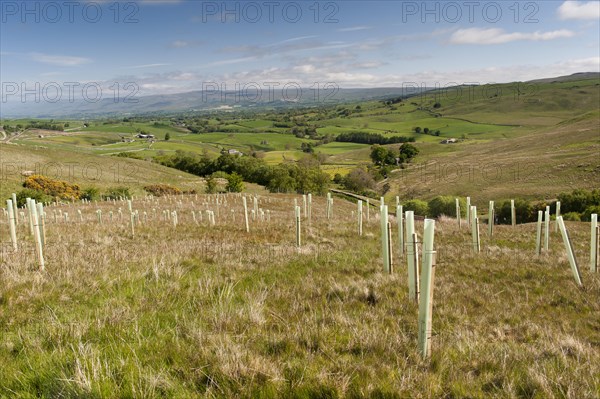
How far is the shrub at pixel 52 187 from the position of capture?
54031 millimetres

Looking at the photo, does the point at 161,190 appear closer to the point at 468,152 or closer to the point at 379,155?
the point at 379,155

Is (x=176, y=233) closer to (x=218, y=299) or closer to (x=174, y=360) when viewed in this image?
(x=218, y=299)

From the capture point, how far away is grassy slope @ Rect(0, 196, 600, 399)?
3469mm

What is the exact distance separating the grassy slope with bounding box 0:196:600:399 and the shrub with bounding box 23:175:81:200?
5202cm

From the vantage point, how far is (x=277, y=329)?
491cm

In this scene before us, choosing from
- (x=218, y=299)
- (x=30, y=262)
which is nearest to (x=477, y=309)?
(x=218, y=299)

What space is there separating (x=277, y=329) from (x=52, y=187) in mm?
61229

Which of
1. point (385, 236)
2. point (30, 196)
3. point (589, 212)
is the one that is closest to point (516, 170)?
point (589, 212)

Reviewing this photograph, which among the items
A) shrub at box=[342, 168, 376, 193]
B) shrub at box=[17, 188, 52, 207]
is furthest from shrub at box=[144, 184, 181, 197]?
shrub at box=[342, 168, 376, 193]

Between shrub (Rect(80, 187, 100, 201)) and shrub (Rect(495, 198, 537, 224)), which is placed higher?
shrub (Rect(80, 187, 100, 201))

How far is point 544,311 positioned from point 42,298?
8.52 meters

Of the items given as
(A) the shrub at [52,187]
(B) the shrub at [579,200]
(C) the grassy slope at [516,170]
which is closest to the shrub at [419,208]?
(C) the grassy slope at [516,170]

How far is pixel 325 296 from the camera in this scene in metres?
6.58

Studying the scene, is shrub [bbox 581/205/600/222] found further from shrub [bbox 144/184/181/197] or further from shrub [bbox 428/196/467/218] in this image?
shrub [bbox 144/184/181/197]
